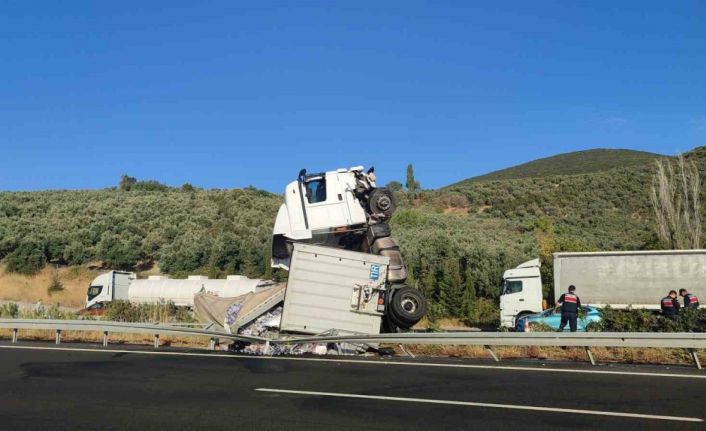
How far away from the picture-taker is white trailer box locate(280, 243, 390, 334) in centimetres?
1397

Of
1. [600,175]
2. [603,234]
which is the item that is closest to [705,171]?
[600,175]

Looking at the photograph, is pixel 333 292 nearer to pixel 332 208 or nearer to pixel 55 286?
pixel 332 208

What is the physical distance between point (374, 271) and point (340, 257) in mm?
860

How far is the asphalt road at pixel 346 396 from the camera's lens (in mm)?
6844

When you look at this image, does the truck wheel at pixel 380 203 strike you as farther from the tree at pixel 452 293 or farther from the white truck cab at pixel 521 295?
the tree at pixel 452 293

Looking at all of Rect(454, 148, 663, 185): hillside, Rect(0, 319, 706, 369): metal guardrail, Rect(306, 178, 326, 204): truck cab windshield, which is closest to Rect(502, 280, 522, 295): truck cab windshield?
Rect(306, 178, 326, 204): truck cab windshield

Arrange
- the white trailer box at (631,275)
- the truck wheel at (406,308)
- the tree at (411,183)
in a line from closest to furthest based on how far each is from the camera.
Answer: the truck wheel at (406,308) → the white trailer box at (631,275) → the tree at (411,183)

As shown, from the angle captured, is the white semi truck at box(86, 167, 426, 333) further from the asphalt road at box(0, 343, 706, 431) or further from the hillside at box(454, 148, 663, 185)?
the hillside at box(454, 148, 663, 185)

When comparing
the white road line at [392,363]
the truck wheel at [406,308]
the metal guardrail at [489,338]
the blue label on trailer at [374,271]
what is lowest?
the white road line at [392,363]

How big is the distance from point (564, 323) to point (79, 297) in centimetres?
3637

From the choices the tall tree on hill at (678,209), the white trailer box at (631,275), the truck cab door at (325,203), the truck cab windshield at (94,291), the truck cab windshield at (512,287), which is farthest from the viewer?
the truck cab windshield at (94,291)

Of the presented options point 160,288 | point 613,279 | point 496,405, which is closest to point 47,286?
point 160,288

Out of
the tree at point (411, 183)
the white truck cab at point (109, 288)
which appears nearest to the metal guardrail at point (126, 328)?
Answer: the white truck cab at point (109, 288)

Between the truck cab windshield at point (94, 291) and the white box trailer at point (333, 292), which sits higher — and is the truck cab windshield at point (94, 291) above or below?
below
